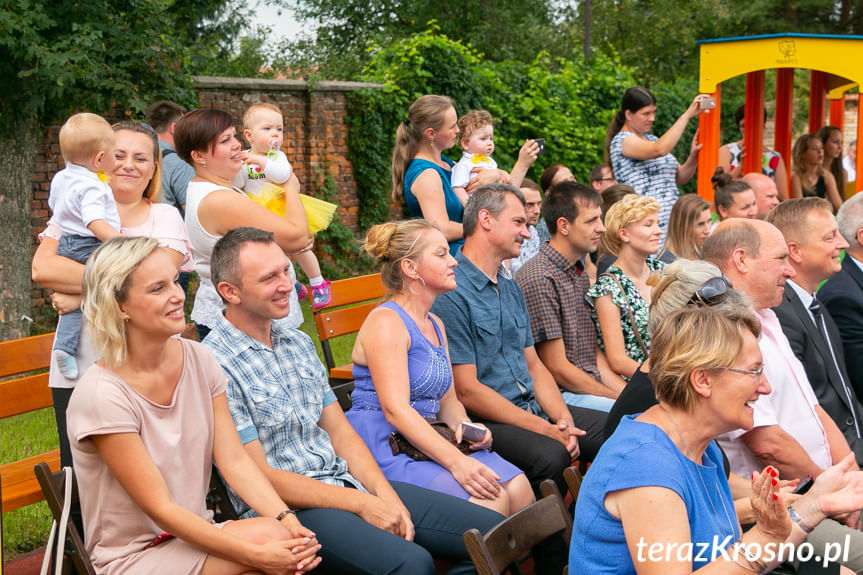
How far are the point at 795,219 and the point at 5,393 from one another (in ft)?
12.4

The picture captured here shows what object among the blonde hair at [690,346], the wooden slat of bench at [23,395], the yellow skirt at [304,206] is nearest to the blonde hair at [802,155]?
the yellow skirt at [304,206]

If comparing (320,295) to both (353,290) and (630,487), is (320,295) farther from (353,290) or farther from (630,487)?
(630,487)

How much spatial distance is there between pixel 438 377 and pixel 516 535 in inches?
40.8

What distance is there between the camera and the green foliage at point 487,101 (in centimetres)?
1234

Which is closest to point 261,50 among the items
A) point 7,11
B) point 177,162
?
point 7,11

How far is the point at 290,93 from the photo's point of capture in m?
11.6

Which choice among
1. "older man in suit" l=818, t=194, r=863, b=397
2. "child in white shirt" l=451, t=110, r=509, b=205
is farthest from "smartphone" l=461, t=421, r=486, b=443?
"child in white shirt" l=451, t=110, r=509, b=205

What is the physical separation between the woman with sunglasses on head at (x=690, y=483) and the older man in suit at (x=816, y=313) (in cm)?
146

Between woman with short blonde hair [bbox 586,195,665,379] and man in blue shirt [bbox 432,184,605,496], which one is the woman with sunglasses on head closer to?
man in blue shirt [bbox 432,184,605,496]

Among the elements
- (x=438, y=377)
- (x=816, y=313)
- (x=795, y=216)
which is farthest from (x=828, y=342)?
(x=438, y=377)

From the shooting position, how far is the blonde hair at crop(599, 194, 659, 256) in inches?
200

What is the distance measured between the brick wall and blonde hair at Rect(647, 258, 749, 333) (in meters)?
7.86

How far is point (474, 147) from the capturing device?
6.54 metres

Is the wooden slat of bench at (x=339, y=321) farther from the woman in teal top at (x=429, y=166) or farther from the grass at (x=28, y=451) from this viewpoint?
the grass at (x=28, y=451)
